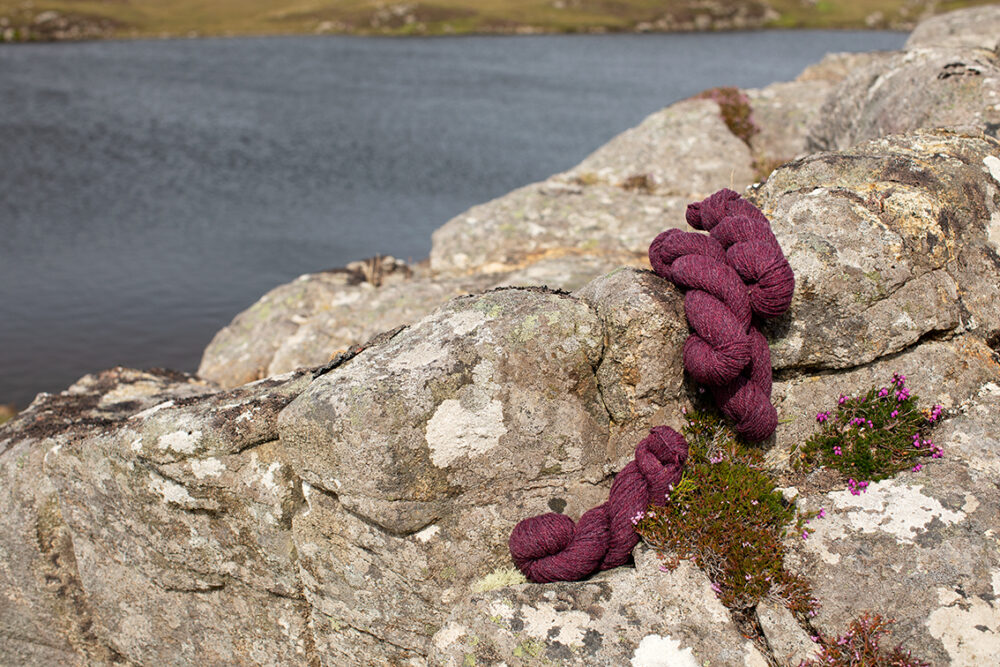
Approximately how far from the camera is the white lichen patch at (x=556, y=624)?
534 cm

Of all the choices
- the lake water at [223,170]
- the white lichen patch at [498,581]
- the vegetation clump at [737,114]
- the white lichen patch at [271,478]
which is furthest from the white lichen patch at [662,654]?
the lake water at [223,170]

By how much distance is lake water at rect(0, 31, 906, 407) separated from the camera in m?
25.7

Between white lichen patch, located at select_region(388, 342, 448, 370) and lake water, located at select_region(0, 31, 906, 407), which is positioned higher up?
white lichen patch, located at select_region(388, 342, 448, 370)

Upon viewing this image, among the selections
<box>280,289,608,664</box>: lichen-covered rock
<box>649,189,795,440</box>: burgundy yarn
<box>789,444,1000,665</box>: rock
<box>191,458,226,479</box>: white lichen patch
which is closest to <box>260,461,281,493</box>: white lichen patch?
<box>280,289,608,664</box>: lichen-covered rock

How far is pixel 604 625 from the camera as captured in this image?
5.38m

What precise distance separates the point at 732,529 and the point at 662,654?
3.49ft

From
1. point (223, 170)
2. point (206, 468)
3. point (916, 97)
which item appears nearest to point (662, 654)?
point (206, 468)

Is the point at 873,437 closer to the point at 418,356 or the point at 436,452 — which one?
the point at 436,452

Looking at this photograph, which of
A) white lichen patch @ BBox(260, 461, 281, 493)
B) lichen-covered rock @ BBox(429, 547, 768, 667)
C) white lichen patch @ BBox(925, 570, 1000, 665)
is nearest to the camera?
white lichen patch @ BBox(925, 570, 1000, 665)

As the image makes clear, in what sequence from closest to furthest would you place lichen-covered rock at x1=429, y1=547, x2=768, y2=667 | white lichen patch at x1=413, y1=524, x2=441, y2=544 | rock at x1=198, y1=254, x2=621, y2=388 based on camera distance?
lichen-covered rock at x1=429, y1=547, x2=768, y2=667, white lichen patch at x1=413, y1=524, x2=441, y2=544, rock at x1=198, y1=254, x2=621, y2=388

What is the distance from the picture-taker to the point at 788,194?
7.04 meters

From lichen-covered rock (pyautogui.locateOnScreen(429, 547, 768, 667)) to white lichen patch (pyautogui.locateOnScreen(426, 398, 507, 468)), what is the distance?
3.66ft

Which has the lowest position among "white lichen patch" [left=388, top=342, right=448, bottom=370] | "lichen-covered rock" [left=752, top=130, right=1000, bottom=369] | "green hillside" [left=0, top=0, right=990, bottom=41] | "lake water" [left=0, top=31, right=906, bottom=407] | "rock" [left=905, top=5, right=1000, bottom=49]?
"lake water" [left=0, top=31, right=906, bottom=407]

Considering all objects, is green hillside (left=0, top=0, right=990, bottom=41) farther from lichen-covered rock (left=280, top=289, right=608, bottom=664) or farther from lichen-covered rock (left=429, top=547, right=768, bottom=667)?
lichen-covered rock (left=429, top=547, right=768, bottom=667)
